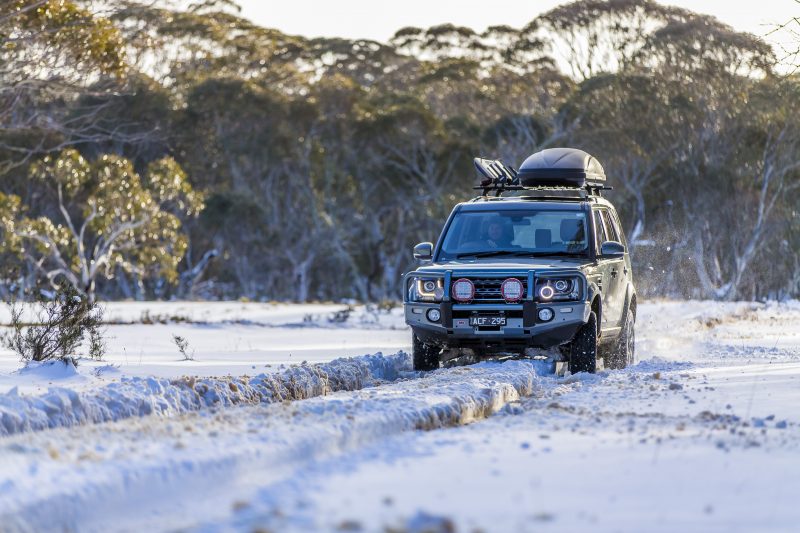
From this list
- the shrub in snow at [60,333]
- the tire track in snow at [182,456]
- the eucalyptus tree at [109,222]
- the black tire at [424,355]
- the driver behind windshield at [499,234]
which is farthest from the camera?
the eucalyptus tree at [109,222]

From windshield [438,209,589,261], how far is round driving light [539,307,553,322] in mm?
1055

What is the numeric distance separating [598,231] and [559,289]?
5.20ft

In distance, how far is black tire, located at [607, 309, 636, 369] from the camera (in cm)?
1414

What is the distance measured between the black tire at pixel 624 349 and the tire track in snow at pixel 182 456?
4.78 meters

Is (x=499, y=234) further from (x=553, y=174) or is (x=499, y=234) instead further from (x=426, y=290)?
(x=553, y=174)

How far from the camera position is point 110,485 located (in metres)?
6.07

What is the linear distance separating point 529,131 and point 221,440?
40036mm

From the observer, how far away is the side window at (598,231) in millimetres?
13305

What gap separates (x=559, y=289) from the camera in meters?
12.2

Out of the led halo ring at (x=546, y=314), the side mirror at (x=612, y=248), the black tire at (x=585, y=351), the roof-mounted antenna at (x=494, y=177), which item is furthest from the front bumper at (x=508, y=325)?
the roof-mounted antenna at (x=494, y=177)

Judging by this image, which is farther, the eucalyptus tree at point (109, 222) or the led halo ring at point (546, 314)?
the eucalyptus tree at point (109, 222)

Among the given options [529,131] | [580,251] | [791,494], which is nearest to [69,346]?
[580,251]

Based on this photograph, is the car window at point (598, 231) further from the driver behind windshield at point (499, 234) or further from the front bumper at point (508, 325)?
the front bumper at point (508, 325)

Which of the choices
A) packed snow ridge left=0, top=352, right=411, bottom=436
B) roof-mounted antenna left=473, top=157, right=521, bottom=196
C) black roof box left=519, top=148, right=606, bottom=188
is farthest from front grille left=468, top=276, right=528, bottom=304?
black roof box left=519, top=148, right=606, bottom=188
